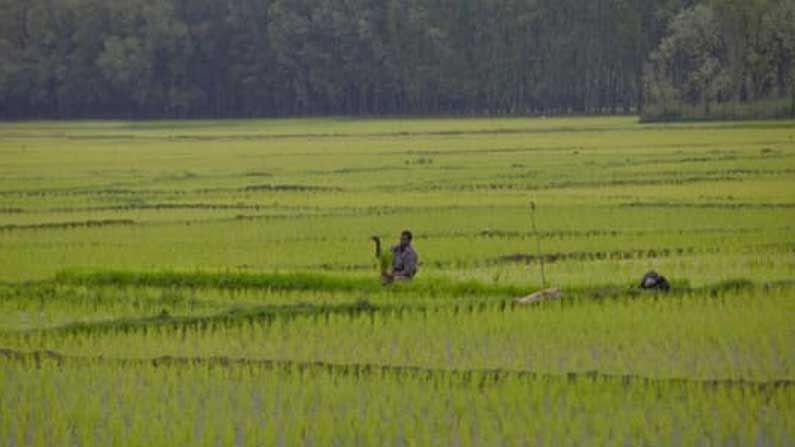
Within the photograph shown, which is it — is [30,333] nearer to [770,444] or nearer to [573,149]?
[770,444]

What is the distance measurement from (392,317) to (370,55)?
73.8 metres

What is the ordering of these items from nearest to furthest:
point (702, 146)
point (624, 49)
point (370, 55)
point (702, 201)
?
point (702, 201) → point (702, 146) → point (624, 49) → point (370, 55)

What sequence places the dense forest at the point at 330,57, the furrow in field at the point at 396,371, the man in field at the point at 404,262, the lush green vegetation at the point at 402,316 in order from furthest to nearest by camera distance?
the dense forest at the point at 330,57, the man in field at the point at 404,262, the furrow in field at the point at 396,371, the lush green vegetation at the point at 402,316

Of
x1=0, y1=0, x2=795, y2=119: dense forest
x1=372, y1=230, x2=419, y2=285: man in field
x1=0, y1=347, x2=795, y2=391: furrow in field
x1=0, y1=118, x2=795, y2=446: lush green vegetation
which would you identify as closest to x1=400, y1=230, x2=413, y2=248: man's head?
x1=372, y1=230, x2=419, y2=285: man in field

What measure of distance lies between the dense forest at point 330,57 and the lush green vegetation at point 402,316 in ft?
158

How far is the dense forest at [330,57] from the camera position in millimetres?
82562

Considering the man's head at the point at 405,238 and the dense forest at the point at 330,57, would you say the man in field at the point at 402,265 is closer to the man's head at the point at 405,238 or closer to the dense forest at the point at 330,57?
the man's head at the point at 405,238

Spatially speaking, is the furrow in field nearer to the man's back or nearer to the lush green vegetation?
the lush green vegetation

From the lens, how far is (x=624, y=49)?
79.9 m

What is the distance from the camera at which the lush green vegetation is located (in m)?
10.4

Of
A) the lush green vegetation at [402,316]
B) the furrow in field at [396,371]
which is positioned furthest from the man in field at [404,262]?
the furrow in field at [396,371]

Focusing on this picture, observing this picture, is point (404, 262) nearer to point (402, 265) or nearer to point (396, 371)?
point (402, 265)

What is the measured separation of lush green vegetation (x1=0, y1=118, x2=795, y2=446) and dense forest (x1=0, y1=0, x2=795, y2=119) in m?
48.3

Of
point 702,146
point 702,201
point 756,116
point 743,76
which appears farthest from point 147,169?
point 743,76
